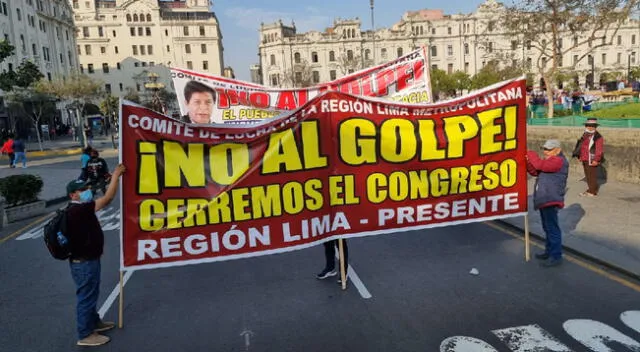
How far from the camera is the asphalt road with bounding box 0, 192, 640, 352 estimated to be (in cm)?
478

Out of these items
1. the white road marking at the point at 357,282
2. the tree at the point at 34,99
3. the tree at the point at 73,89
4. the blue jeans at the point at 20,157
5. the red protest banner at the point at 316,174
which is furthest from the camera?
the tree at the point at 73,89

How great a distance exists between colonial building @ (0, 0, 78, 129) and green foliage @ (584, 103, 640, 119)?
158 ft

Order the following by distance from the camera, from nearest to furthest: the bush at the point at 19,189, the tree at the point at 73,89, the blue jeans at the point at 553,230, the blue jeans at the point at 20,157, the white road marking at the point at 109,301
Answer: the white road marking at the point at 109,301 < the blue jeans at the point at 553,230 < the bush at the point at 19,189 < the blue jeans at the point at 20,157 < the tree at the point at 73,89

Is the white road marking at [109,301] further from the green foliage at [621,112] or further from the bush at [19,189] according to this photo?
the green foliage at [621,112]

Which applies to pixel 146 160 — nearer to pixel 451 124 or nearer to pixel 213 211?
pixel 213 211

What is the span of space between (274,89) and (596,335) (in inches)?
340

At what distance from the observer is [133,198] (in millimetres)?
5207

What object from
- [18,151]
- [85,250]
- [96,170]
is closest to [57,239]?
[85,250]

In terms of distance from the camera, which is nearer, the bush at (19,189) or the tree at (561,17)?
the bush at (19,189)

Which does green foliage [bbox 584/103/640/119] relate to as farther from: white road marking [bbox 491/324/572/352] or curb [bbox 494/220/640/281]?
white road marking [bbox 491/324/572/352]

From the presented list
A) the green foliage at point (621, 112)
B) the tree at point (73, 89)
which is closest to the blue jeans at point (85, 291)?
the green foliage at point (621, 112)

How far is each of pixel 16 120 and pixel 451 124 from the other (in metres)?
51.7

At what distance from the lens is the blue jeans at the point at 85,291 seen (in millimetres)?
4824

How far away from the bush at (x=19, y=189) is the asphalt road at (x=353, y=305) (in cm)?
502
